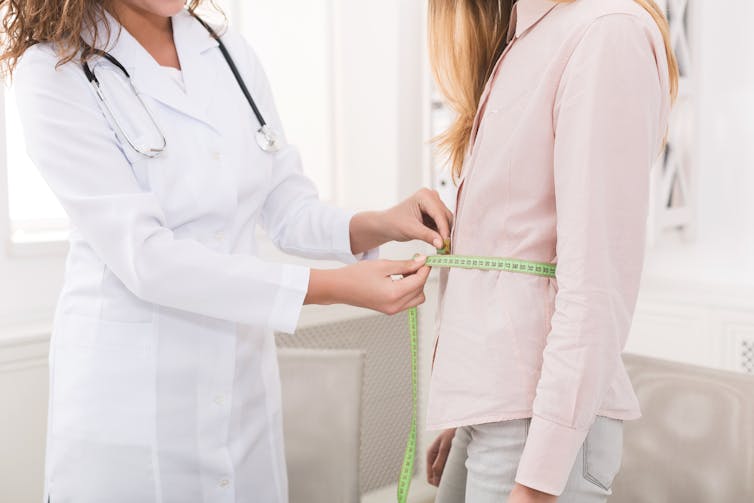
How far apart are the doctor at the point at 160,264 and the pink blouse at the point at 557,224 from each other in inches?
8.3

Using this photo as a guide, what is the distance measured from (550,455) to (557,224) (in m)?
0.30

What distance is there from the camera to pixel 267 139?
1510 mm

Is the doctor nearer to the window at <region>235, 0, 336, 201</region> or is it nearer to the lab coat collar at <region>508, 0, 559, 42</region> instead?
the lab coat collar at <region>508, 0, 559, 42</region>

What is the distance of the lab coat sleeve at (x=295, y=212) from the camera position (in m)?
1.61

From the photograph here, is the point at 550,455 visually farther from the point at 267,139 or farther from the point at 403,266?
the point at 267,139

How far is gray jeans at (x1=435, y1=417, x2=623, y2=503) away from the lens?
42.6 inches

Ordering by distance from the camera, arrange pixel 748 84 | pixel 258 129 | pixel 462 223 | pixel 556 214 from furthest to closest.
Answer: pixel 748 84, pixel 258 129, pixel 462 223, pixel 556 214

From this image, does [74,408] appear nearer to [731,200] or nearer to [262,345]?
[262,345]

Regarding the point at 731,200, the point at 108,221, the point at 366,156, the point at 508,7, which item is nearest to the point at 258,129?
the point at 108,221

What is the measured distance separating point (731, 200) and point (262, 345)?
1902 mm

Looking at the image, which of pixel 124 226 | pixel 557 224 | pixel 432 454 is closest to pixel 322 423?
pixel 432 454

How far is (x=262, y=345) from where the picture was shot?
1529 mm

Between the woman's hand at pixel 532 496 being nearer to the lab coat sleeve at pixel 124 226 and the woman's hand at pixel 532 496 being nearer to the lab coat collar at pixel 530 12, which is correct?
the lab coat sleeve at pixel 124 226

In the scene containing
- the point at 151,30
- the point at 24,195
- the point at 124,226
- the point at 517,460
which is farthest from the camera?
the point at 24,195
